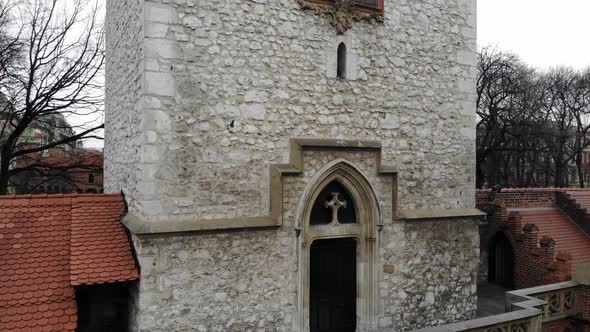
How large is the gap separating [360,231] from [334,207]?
0.68 m

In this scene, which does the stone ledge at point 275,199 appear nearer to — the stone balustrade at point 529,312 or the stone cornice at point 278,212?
the stone cornice at point 278,212

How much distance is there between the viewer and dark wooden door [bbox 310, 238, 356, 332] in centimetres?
748

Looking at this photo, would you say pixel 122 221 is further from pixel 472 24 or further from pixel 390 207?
pixel 472 24

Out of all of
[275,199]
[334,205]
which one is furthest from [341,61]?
[275,199]

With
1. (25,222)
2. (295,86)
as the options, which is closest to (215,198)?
(295,86)

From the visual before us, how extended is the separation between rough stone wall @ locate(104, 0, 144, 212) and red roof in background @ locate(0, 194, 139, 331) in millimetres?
622

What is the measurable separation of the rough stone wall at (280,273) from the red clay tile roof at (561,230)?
5797 mm

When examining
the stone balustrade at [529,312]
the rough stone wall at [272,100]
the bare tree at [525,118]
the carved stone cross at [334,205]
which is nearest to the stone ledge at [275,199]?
the rough stone wall at [272,100]

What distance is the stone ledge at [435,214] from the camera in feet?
25.7

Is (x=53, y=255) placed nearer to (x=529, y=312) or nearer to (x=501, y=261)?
(x=529, y=312)

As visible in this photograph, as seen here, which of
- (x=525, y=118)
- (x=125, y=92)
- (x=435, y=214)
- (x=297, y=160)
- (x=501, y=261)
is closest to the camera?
(x=297, y=160)

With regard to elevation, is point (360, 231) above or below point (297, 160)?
below

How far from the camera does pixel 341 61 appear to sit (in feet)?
24.4

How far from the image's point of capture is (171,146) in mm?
6098
